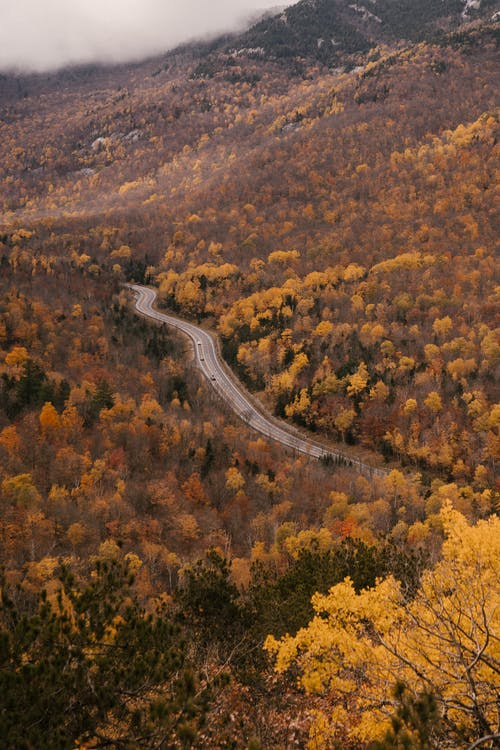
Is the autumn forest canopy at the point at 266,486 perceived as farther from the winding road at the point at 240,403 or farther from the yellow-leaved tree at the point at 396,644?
the winding road at the point at 240,403

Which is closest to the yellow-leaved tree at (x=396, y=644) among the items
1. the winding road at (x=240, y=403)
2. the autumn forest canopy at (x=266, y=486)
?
the autumn forest canopy at (x=266, y=486)

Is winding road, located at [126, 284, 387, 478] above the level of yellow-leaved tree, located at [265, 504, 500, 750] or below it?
below

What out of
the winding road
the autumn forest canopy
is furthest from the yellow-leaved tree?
the winding road

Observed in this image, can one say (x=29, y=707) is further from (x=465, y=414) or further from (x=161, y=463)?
(x=465, y=414)

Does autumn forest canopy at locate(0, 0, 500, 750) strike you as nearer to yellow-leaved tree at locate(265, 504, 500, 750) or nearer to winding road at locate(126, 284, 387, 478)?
yellow-leaved tree at locate(265, 504, 500, 750)

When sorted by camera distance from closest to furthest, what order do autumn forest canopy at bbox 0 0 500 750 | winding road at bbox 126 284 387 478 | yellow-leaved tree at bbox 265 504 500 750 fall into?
autumn forest canopy at bbox 0 0 500 750 < yellow-leaved tree at bbox 265 504 500 750 < winding road at bbox 126 284 387 478

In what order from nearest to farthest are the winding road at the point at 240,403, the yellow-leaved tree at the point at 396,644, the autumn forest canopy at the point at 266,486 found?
the autumn forest canopy at the point at 266,486 < the yellow-leaved tree at the point at 396,644 < the winding road at the point at 240,403
